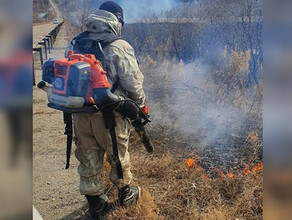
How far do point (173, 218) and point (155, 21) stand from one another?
4.24 feet

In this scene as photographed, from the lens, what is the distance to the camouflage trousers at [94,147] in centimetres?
231

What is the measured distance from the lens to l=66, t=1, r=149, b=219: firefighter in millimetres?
2154

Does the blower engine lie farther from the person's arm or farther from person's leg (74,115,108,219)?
person's leg (74,115,108,219)

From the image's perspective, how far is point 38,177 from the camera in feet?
8.32

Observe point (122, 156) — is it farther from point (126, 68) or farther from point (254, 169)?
point (254, 169)

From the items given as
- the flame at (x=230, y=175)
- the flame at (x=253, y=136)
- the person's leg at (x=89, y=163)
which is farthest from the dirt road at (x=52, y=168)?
the flame at (x=253, y=136)

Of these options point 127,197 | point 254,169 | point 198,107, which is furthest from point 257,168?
point 127,197

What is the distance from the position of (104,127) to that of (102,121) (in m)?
0.04

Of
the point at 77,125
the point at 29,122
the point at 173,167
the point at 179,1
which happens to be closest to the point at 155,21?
the point at 179,1

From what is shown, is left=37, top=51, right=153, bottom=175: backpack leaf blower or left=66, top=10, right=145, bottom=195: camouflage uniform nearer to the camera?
left=37, top=51, right=153, bottom=175: backpack leaf blower

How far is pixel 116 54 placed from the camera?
2.15m

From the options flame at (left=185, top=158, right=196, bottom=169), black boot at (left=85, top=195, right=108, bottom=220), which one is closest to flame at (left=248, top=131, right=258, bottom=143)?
flame at (left=185, top=158, right=196, bottom=169)

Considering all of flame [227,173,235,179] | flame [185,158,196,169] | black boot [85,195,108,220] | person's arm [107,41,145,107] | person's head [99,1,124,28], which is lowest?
black boot [85,195,108,220]

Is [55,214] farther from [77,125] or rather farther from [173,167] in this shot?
[173,167]
